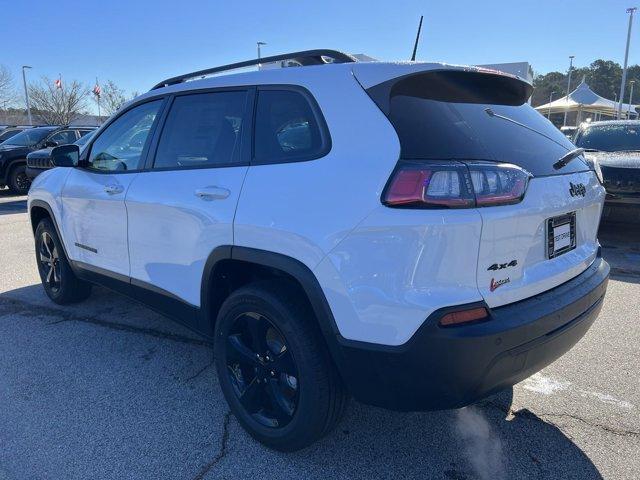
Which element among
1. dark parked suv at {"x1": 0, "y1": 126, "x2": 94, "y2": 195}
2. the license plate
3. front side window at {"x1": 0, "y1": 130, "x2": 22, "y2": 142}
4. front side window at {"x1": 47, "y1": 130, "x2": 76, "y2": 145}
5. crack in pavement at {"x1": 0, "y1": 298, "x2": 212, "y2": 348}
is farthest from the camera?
front side window at {"x1": 0, "y1": 130, "x2": 22, "y2": 142}

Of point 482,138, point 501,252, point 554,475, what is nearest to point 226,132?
point 482,138

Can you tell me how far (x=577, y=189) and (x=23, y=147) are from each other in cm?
1385

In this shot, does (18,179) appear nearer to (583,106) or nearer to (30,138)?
(30,138)

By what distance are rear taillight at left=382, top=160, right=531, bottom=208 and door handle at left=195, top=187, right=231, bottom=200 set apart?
3.11 ft

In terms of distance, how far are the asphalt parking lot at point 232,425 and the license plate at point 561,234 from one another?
1.02m

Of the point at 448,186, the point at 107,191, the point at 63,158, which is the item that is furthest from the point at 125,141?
the point at 448,186

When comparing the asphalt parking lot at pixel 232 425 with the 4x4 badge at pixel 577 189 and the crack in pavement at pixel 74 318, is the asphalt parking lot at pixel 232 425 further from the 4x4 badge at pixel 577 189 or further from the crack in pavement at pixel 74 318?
the 4x4 badge at pixel 577 189

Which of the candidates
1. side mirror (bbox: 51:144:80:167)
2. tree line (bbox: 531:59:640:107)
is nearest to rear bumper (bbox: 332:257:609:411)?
side mirror (bbox: 51:144:80:167)

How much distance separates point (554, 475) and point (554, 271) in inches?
37.3

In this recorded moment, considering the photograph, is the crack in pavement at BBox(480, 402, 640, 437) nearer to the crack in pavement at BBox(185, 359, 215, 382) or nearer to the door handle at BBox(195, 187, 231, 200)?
the crack in pavement at BBox(185, 359, 215, 382)

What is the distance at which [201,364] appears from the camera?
3436 mm

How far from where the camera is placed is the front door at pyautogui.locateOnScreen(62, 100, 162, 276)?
3352 mm

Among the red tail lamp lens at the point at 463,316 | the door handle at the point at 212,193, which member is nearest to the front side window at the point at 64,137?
the door handle at the point at 212,193

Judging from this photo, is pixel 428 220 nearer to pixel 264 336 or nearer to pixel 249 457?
pixel 264 336
